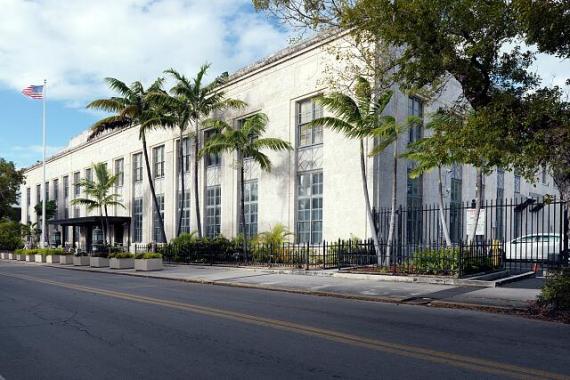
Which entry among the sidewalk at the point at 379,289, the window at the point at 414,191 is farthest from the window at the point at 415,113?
the sidewalk at the point at 379,289

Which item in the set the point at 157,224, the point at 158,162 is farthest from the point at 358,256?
the point at 158,162

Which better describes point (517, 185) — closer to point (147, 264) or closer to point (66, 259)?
point (147, 264)

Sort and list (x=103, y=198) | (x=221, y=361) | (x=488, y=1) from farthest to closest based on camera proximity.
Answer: (x=103, y=198) < (x=488, y=1) < (x=221, y=361)

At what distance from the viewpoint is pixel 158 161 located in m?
36.2

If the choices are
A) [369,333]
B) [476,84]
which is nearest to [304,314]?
[369,333]

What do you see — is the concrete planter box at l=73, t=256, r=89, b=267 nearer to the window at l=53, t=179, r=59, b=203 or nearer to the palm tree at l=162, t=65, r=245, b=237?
the palm tree at l=162, t=65, r=245, b=237

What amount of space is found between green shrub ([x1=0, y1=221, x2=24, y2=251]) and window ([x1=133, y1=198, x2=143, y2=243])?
49.3 feet

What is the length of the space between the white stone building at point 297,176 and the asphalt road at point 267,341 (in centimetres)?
1032

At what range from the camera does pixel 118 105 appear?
30031 millimetres

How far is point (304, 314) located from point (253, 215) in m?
17.3

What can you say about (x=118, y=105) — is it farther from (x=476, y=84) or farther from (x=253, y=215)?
(x=476, y=84)

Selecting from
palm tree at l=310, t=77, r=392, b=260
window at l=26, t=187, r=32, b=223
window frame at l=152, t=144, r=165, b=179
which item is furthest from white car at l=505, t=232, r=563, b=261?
window at l=26, t=187, r=32, b=223

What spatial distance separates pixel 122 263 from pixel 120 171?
17146mm

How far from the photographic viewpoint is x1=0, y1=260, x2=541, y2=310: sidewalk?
40.0 ft
